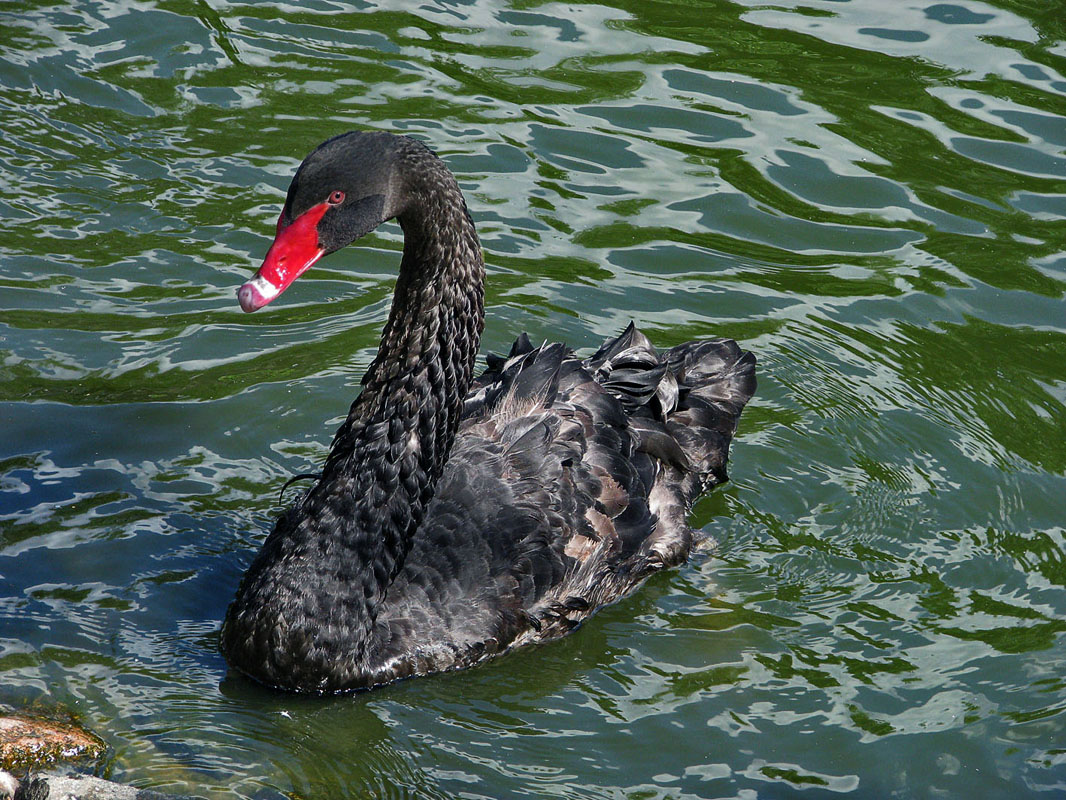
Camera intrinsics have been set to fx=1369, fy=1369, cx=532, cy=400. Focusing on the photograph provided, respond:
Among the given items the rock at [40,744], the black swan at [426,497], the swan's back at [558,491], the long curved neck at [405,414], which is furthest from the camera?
the swan's back at [558,491]

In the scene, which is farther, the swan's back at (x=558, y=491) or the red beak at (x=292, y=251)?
the swan's back at (x=558, y=491)

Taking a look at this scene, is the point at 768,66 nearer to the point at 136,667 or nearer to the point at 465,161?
the point at 465,161

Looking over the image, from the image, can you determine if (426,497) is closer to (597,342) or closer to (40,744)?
(40,744)

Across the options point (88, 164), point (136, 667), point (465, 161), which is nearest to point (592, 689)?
point (136, 667)

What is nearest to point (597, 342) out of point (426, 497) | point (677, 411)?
point (677, 411)

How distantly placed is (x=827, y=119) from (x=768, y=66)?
2.60 feet

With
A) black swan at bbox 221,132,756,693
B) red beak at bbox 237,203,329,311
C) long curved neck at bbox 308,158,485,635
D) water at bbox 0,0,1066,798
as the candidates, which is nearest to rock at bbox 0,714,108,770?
water at bbox 0,0,1066,798

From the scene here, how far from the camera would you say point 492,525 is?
5812 mm

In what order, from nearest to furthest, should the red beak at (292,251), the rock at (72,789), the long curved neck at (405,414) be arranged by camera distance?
the rock at (72,789)
the red beak at (292,251)
the long curved neck at (405,414)

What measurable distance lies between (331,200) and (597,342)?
10.00 ft

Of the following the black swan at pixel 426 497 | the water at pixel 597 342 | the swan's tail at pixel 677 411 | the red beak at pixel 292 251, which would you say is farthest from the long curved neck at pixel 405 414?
the swan's tail at pixel 677 411

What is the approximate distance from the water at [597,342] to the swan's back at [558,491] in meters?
0.18

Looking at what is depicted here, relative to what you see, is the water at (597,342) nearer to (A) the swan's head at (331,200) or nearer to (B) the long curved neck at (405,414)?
(B) the long curved neck at (405,414)

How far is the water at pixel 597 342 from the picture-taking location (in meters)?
5.35
